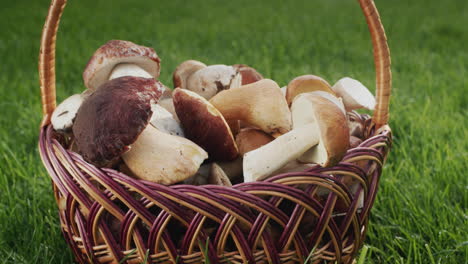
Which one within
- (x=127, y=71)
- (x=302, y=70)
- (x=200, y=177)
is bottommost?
(x=302, y=70)

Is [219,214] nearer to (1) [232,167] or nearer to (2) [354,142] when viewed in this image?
(1) [232,167]

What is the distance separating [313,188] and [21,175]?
1.27 metres

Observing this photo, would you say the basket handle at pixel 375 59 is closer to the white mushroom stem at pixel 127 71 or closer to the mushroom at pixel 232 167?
the white mushroom stem at pixel 127 71

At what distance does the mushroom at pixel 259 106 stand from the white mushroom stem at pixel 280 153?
0.38 ft

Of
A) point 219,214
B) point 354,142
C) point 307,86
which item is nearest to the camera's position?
point 219,214

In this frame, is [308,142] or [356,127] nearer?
[308,142]

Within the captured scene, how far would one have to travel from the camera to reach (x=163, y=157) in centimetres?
121

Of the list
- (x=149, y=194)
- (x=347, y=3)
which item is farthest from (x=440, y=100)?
(x=347, y=3)

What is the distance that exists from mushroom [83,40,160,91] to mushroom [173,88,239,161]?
0.24m

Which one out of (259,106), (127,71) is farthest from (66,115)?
(259,106)

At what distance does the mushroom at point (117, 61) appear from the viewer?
4.83ft

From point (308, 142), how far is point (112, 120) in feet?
1.63

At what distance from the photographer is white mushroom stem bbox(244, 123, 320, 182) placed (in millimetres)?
1217

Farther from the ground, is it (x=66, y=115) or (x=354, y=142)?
(x=66, y=115)
